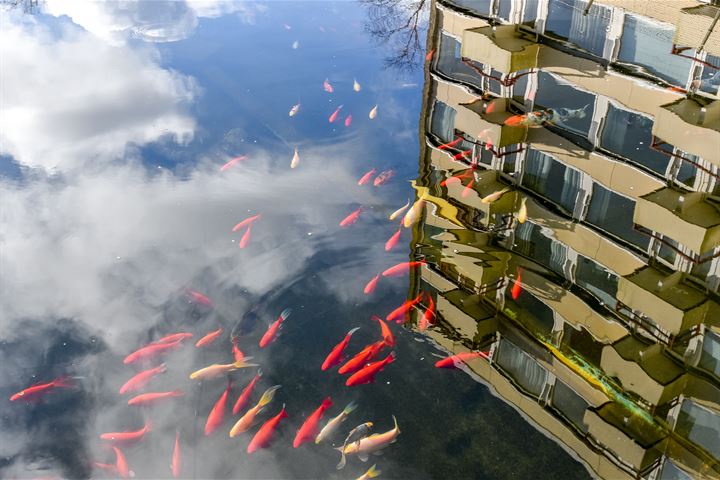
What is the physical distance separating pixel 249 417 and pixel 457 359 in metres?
2.72

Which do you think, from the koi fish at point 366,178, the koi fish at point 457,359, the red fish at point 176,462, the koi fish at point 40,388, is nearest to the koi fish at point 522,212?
the koi fish at point 457,359

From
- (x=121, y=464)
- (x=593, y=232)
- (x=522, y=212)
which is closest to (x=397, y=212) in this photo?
(x=522, y=212)

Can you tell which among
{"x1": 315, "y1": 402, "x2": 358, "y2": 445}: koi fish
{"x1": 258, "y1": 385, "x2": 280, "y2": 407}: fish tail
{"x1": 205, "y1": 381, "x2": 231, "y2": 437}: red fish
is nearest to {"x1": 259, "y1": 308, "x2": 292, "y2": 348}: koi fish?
{"x1": 258, "y1": 385, "x2": 280, "y2": 407}: fish tail

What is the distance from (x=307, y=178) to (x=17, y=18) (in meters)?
13.2

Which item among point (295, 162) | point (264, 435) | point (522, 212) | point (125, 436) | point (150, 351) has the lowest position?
point (125, 436)

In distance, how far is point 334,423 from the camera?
7.81 m

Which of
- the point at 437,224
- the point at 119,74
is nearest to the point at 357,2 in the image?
the point at 119,74

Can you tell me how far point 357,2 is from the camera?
20641 millimetres

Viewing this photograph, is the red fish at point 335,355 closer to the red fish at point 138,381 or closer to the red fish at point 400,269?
the red fish at point 400,269

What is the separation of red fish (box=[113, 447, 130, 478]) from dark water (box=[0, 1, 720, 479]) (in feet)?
0.29

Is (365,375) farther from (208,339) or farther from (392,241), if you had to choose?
(392,241)

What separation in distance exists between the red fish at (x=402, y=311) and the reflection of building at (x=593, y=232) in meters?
0.34

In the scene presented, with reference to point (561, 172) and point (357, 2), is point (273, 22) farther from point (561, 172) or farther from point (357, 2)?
point (561, 172)

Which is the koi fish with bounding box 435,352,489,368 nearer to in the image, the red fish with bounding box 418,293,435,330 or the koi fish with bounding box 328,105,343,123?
the red fish with bounding box 418,293,435,330
